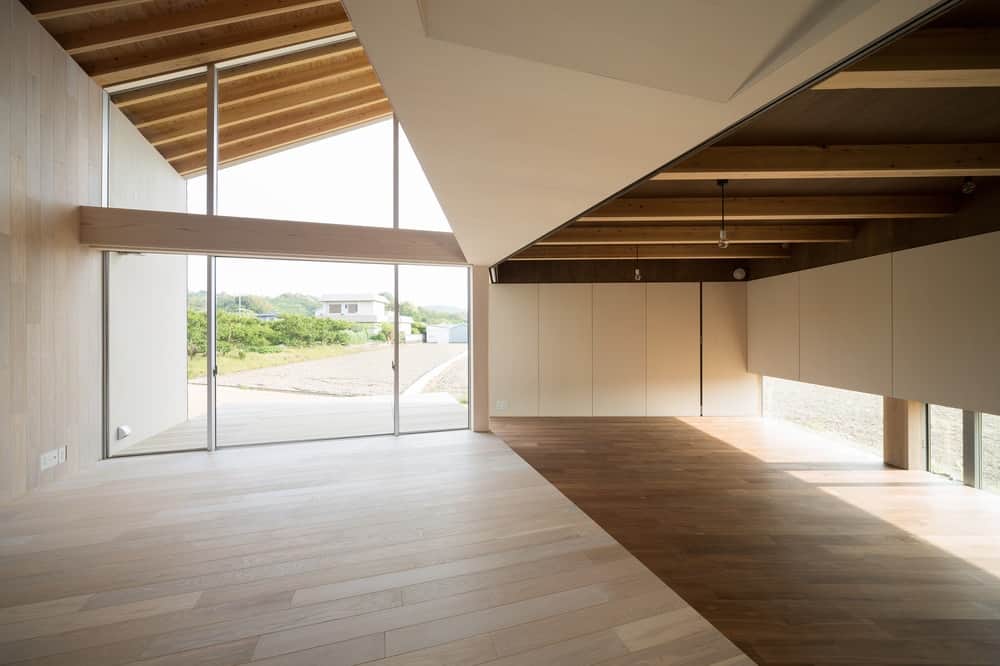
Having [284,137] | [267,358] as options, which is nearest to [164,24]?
[284,137]

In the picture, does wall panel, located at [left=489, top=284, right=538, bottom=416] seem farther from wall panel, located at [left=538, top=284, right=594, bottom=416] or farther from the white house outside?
the white house outside

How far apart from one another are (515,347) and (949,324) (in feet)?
16.4

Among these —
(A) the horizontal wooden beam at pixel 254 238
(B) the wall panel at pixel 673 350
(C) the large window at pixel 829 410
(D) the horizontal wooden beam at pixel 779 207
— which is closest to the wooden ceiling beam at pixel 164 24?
(A) the horizontal wooden beam at pixel 254 238

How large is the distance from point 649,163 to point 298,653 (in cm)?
262

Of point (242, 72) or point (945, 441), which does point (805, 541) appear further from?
point (242, 72)

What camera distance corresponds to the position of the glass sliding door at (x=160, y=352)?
177 inches

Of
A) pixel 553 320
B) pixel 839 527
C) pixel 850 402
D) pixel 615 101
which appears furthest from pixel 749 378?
pixel 615 101

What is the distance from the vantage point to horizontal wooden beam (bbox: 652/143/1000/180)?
115 inches

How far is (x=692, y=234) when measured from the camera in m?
5.11

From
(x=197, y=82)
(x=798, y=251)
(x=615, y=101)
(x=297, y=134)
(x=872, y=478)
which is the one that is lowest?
(x=872, y=478)

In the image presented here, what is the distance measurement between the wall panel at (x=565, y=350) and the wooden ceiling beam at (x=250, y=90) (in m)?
3.99

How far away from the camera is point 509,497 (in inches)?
135

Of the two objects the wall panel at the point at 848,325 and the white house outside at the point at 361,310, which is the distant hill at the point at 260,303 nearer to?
the white house outside at the point at 361,310

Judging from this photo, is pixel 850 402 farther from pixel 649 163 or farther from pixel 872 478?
pixel 649 163
